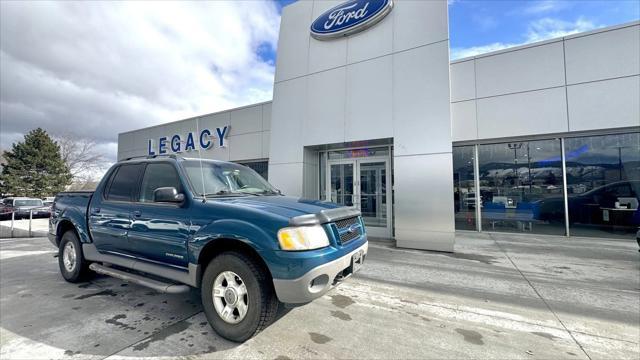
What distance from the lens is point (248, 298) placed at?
267 centimetres

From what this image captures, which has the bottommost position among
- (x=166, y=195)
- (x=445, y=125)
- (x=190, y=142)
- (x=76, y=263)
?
(x=76, y=263)

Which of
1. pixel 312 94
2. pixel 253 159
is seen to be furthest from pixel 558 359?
pixel 253 159

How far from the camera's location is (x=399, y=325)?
3.17 m

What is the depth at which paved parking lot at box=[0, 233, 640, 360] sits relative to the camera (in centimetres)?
268

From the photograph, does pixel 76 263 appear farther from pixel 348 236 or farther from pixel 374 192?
pixel 374 192

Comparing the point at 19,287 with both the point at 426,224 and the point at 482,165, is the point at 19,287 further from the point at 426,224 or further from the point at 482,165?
the point at 482,165

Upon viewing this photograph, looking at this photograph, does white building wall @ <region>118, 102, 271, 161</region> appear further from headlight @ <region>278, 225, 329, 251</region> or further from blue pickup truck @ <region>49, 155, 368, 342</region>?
headlight @ <region>278, 225, 329, 251</region>

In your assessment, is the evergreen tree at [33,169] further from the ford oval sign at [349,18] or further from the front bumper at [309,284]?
the front bumper at [309,284]

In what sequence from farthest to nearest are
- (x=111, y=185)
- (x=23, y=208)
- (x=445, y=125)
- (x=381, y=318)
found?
(x=23, y=208) → (x=445, y=125) → (x=111, y=185) → (x=381, y=318)

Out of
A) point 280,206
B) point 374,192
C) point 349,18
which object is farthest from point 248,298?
point 349,18

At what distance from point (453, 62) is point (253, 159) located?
9351 mm

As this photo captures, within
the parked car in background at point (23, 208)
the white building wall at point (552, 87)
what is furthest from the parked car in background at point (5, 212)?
the white building wall at point (552, 87)

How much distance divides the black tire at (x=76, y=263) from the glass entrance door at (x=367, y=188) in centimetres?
639

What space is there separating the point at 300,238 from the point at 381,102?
641cm
